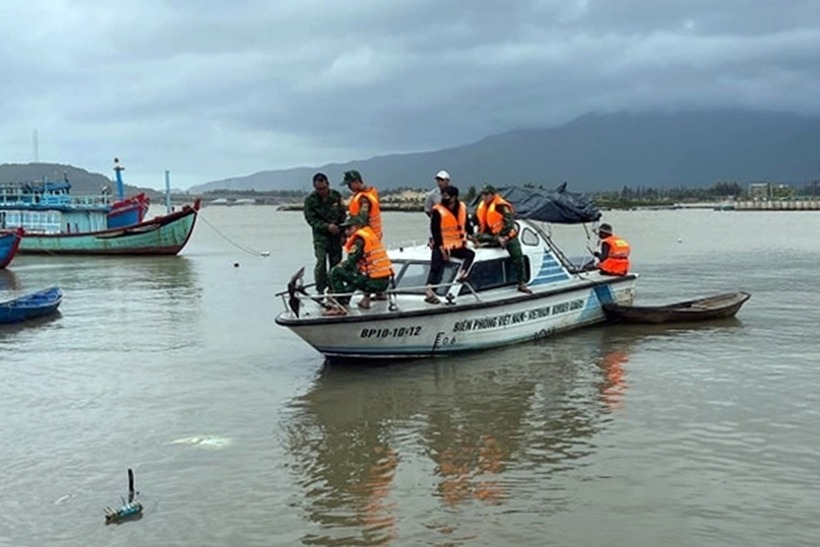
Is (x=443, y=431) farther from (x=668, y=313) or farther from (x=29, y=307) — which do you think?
(x=29, y=307)

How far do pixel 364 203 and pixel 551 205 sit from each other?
20.6ft

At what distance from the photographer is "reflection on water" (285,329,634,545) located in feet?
25.8

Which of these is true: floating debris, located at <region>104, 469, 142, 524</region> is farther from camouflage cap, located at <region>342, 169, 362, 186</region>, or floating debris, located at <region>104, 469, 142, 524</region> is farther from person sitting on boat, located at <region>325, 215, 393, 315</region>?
camouflage cap, located at <region>342, 169, 362, 186</region>

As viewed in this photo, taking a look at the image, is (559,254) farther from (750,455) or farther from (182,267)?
(182,267)

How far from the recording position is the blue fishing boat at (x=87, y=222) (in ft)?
141

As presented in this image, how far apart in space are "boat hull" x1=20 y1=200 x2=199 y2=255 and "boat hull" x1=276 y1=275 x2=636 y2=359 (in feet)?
97.1

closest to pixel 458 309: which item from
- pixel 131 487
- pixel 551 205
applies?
pixel 551 205

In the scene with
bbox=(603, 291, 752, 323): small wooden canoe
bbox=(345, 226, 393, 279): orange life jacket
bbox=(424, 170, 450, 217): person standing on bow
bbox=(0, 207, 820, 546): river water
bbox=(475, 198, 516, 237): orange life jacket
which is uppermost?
bbox=(424, 170, 450, 217): person standing on bow

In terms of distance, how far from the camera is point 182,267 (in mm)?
36344

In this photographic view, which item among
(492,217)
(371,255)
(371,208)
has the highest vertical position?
(371,208)

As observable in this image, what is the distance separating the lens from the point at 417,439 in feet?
32.0

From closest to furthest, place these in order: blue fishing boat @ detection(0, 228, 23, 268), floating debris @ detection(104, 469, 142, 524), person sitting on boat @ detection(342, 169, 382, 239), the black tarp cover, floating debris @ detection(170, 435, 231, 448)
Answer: floating debris @ detection(104, 469, 142, 524)
floating debris @ detection(170, 435, 231, 448)
person sitting on boat @ detection(342, 169, 382, 239)
the black tarp cover
blue fishing boat @ detection(0, 228, 23, 268)

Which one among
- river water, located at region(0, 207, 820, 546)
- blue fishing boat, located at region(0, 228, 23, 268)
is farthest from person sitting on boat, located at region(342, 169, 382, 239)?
blue fishing boat, located at region(0, 228, 23, 268)

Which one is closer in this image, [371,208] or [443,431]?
[443,431]
